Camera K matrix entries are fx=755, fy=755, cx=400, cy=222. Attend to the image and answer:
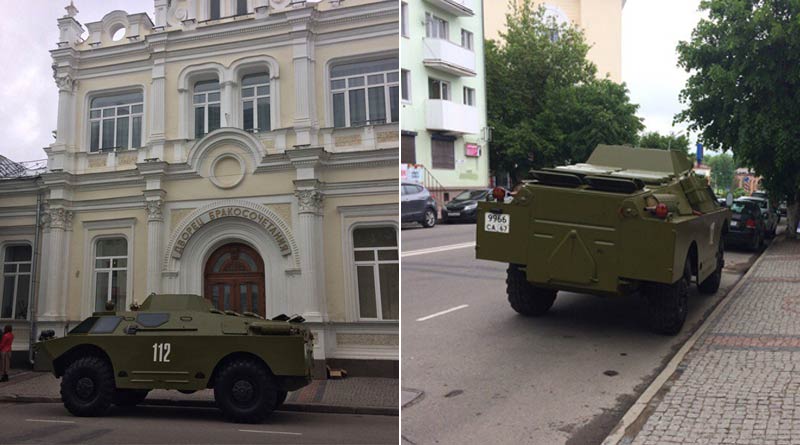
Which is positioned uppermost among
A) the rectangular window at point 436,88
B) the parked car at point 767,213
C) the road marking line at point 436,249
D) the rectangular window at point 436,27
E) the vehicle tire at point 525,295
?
the rectangular window at point 436,27

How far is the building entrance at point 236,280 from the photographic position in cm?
406

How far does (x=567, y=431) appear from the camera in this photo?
4.06m

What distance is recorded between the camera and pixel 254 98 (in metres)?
4.20

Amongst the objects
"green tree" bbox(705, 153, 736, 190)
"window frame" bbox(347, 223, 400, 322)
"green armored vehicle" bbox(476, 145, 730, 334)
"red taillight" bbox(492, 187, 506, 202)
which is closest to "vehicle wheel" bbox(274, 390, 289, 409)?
"window frame" bbox(347, 223, 400, 322)

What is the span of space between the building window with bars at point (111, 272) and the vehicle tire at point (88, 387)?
32 cm

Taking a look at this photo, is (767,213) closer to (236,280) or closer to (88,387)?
(236,280)

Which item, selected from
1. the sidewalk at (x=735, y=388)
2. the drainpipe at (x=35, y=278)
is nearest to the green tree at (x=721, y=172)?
the sidewalk at (x=735, y=388)

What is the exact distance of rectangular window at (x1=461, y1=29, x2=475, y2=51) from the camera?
21.1 meters

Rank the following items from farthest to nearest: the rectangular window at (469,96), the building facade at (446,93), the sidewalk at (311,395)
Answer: the rectangular window at (469,96) < the building facade at (446,93) < the sidewalk at (311,395)

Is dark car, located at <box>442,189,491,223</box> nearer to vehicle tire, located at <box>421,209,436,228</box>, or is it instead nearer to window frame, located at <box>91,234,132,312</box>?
vehicle tire, located at <box>421,209,436,228</box>

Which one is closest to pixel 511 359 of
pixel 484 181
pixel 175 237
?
pixel 175 237

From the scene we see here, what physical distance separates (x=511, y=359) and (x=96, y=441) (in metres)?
3.05

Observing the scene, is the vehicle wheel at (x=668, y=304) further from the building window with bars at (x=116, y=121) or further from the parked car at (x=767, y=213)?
the parked car at (x=767, y=213)

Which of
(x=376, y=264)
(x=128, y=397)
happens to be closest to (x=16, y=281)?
(x=128, y=397)
